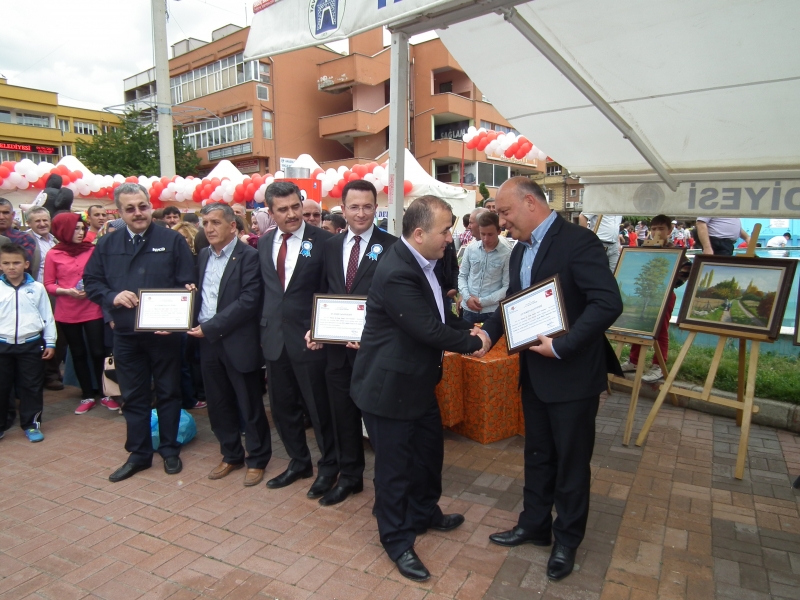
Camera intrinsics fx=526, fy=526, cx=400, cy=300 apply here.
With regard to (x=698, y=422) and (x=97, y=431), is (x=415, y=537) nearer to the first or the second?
(x=698, y=422)

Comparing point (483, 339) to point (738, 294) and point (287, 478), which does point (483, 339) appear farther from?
point (738, 294)

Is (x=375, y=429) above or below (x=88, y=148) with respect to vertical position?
below

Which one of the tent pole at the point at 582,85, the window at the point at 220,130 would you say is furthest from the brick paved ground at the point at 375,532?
the window at the point at 220,130

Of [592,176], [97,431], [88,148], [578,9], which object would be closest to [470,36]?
[578,9]

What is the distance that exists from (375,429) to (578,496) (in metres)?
1.13

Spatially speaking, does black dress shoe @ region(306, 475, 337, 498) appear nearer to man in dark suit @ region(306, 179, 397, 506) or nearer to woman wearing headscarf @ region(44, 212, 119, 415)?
man in dark suit @ region(306, 179, 397, 506)

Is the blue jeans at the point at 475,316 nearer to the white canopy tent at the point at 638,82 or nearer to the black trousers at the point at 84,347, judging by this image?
the white canopy tent at the point at 638,82

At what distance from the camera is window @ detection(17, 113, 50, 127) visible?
163ft

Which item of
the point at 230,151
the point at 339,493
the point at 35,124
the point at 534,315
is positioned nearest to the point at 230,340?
the point at 339,493

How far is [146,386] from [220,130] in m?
35.9

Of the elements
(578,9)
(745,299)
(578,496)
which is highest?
(578,9)

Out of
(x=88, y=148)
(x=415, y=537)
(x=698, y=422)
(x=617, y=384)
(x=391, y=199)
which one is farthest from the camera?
(x=88, y=148)

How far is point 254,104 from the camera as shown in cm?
3294

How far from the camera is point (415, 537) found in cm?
304
